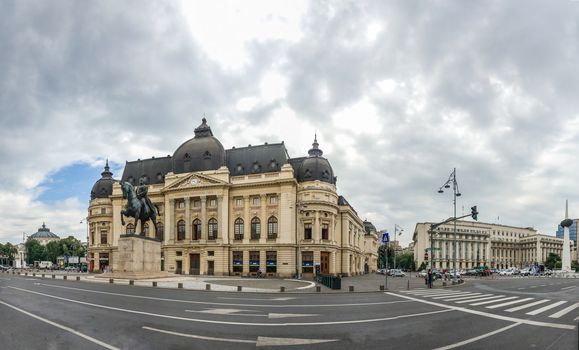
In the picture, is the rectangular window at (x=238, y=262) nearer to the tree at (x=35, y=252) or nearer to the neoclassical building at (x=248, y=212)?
the neoclassical building at (x=248, y=212)

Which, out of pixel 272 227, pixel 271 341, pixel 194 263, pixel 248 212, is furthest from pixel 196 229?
pixel 271 341

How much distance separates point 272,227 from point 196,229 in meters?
14.8

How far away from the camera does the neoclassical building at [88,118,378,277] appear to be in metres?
66.5

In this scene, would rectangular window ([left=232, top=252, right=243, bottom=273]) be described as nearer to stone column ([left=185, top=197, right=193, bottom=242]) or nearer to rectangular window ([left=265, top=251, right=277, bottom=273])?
rectangular window ([left=265, top=251, right=277, bottom=273])

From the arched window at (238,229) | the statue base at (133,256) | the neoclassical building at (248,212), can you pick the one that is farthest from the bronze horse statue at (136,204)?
the arched window at (238,229)

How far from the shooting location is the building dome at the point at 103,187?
8994 cm

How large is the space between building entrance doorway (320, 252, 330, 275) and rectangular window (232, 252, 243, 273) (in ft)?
45.2

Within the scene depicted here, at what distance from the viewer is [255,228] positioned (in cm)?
6975

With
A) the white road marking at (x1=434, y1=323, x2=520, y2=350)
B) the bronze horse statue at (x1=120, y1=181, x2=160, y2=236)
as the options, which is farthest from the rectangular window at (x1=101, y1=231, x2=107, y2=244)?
the white road marking at (x1=434, y1=323, x2=520, y2=350)

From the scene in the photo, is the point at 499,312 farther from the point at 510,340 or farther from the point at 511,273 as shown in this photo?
the point at 511,273

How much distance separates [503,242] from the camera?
181 meters

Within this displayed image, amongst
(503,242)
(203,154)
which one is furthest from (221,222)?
(503,242)

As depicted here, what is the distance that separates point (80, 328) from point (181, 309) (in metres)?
5.81

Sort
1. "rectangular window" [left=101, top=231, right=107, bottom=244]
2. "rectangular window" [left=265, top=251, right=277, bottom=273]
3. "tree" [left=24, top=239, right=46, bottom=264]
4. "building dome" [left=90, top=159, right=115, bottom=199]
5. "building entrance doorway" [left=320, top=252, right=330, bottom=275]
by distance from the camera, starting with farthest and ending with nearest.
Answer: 1. "tree" [left=24, top=239, right=46, bottom=264]
2. "building dome" [left=90, top=159, right=115, bottom=199]
3. "rectangular window" [left=101, top=231, right=107, bottom=244]
4. "rectangular window" [left=265, top=251, right=277, bottom=273]
5. "building entrance doorway" [left=320, top=252, right=330, bottom=275]
